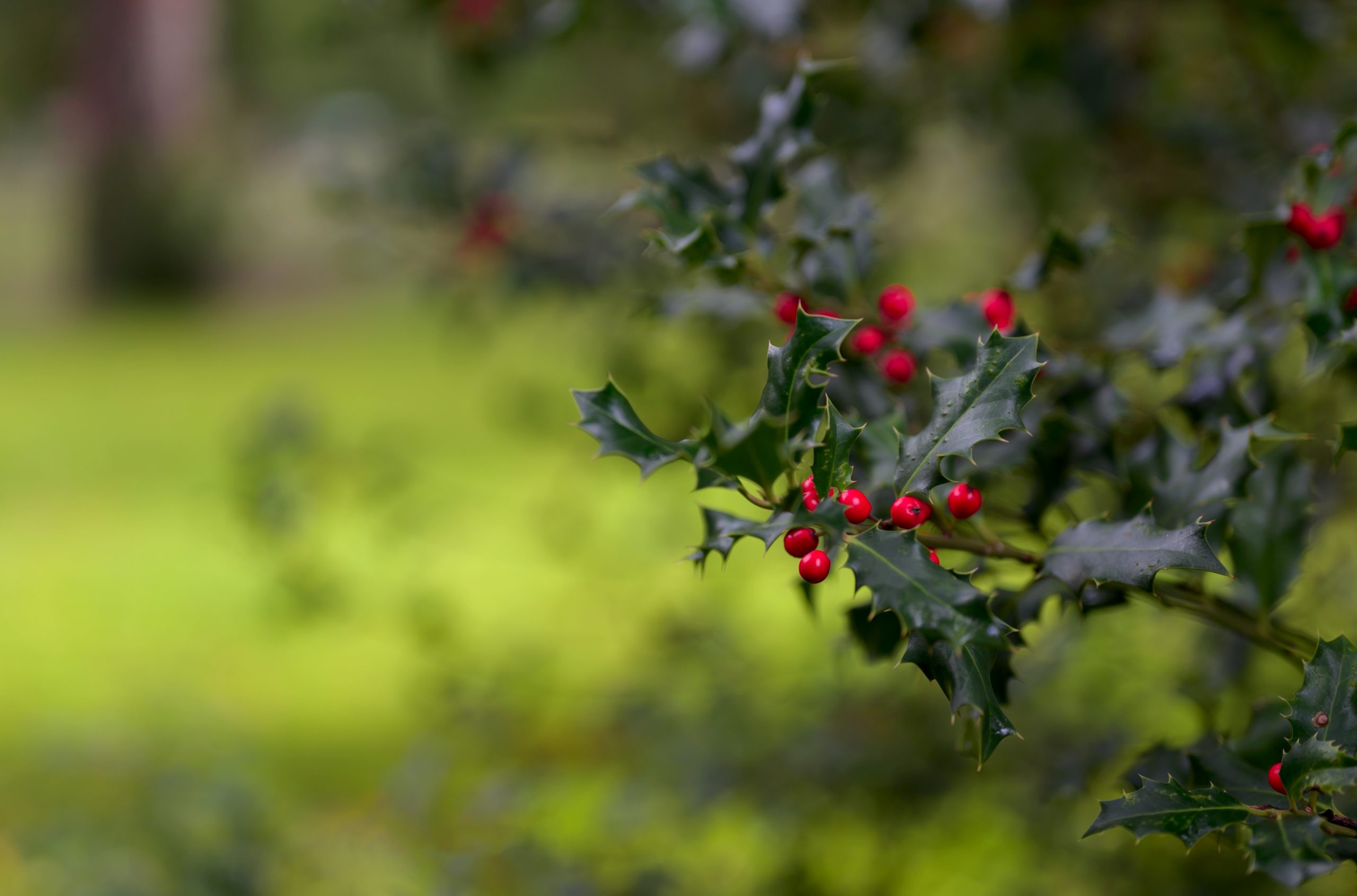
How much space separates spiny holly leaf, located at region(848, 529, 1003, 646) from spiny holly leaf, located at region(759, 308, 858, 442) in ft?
0.29

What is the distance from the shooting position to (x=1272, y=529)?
945mm

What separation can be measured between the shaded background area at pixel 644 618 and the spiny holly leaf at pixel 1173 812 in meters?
0.30

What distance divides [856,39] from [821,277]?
44.4 inches

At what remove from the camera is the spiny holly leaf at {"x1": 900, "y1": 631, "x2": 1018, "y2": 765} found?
26.4 inches

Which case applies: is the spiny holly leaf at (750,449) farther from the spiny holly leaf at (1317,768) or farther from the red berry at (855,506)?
the spiny holly leaf at (1317,768)

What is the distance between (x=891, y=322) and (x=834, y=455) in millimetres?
317

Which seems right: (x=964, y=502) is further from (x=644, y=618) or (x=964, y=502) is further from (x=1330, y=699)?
(x=644, y=618)

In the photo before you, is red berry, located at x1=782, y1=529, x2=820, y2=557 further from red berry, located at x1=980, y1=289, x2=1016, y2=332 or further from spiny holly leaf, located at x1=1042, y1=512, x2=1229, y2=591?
red berry, located at x1=980, y1=289, x2=1016, y2=332

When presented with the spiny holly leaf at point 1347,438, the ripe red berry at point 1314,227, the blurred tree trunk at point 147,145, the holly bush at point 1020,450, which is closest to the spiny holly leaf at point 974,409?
the holly bush at point 1020,450

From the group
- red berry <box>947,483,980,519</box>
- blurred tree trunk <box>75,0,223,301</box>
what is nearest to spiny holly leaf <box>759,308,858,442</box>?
red berry <box>947,483,980,519</box>

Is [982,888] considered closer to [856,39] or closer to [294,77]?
[856,39]

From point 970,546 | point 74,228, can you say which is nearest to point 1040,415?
point 970,546

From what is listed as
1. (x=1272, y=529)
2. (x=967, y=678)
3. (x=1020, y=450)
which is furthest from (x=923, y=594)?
(x=1272, y=529)

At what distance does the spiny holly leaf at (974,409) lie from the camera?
724 mm
